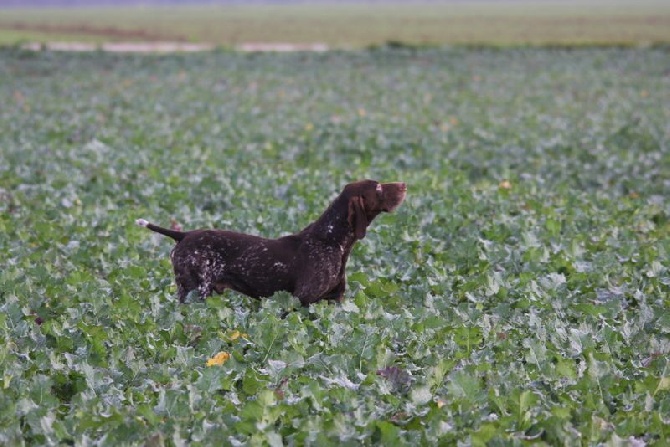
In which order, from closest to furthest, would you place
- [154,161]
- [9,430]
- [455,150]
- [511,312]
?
1. [9,430]
2. [511,312]
3. [154,161]
4. [455,150]

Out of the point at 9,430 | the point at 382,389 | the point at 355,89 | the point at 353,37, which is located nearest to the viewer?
the point at 9,430

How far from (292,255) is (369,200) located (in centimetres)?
75

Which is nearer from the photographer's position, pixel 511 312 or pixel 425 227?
pixel 511 312

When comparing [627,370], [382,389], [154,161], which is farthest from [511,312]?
[154,161]

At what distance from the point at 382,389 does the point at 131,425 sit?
1.42 m

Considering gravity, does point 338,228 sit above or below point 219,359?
above

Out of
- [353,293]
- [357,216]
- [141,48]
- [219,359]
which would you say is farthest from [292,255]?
[141,48]

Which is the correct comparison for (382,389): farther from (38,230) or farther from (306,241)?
(38,230)

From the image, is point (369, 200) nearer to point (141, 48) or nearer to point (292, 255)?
point (292, 255)

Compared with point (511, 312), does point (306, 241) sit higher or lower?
higher

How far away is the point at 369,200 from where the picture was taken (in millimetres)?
7168

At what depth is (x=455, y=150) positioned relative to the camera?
17.5m

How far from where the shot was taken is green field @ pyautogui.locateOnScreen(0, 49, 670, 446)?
16.5 ft

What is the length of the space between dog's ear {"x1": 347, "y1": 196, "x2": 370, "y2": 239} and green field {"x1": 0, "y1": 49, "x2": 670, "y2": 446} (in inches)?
21.1
